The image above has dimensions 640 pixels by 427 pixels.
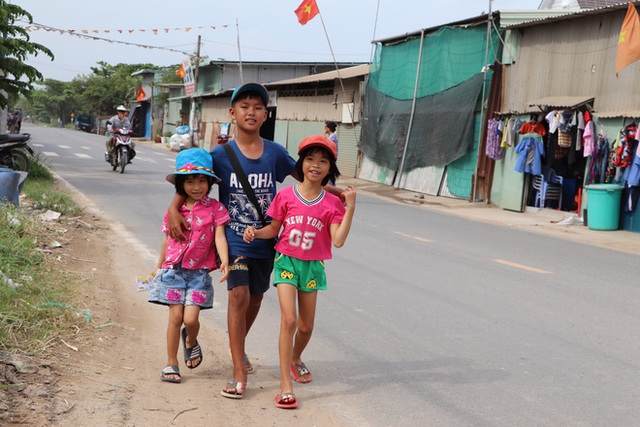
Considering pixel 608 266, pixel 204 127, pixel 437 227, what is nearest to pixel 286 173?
pixel 608 266

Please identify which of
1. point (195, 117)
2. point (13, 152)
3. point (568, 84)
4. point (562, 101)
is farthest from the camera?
point (195, 117)

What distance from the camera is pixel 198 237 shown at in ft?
15.1

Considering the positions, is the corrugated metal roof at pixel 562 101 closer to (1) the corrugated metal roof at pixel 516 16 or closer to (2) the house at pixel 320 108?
(1) the corrugated metal roof at pixel 516 16

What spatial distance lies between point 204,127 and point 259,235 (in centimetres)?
4857

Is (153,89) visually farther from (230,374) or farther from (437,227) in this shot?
(230,374)

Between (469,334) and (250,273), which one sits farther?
(469,334)

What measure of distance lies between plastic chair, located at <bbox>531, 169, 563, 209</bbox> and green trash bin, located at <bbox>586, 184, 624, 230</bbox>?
2.70m

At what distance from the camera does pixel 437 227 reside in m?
14.1

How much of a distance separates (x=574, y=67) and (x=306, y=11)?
392 inches

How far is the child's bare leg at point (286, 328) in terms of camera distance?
4.42 metres

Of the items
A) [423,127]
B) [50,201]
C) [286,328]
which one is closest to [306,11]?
[423,127]

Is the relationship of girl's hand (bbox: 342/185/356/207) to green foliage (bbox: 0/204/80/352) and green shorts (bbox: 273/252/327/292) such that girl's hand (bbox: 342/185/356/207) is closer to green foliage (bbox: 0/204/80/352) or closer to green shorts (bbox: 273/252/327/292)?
green shorts (bbox: 273/252/327/292)

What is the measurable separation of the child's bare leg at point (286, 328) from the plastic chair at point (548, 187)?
14.4m

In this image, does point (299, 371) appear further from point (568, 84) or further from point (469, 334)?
point (568, 84)
